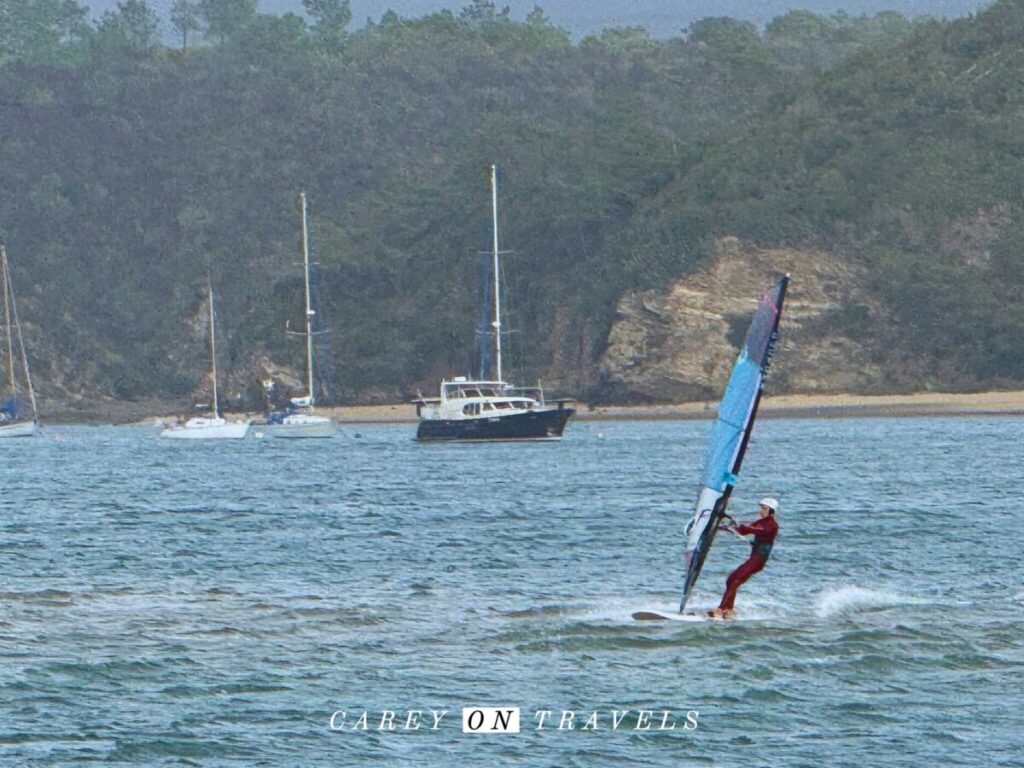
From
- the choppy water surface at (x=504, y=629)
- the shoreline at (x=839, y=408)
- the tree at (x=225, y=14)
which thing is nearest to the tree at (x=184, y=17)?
the tree at (x=225, y=14)

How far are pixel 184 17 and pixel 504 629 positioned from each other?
175780 mm

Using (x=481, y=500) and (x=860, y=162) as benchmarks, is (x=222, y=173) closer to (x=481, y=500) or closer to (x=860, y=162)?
(x=860, y=162)

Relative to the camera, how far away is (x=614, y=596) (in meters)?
27.7

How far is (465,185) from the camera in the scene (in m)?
118

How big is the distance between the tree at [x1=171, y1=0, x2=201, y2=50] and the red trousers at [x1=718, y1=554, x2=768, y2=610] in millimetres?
174018

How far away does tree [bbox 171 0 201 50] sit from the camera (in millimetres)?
193000

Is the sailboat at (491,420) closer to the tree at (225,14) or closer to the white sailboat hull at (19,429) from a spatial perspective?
the white sailboat hull at (19,429)

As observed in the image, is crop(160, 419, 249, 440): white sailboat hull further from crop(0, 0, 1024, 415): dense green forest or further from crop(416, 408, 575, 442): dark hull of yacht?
crop(0, 0, 1024, 415): dense green forest

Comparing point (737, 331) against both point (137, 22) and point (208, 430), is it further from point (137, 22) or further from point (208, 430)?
point (137, 22)

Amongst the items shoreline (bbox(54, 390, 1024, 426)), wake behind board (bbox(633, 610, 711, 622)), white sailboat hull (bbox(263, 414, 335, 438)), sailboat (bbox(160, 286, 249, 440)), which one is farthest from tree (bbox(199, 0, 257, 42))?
wake behind board (bbox(633, 610, 711, 622))

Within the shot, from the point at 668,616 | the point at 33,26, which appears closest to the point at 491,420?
the point at 668,616

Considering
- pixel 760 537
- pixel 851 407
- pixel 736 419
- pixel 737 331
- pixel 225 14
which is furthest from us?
pixel 225 14

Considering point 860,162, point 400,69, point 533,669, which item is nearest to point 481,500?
point 533,669

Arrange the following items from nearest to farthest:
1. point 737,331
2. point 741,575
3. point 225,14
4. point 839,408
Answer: point 741,575 → point 839,408 → point 737,331 → point 225,14
